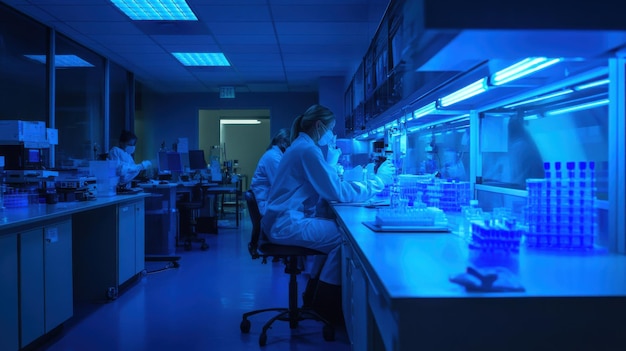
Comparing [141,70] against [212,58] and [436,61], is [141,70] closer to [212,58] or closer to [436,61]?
[212,58]

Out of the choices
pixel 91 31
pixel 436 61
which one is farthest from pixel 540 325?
pixel 91 31

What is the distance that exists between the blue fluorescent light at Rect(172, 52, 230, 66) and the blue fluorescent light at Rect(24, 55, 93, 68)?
1213 mm

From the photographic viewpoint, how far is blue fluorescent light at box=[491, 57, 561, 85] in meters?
1.39

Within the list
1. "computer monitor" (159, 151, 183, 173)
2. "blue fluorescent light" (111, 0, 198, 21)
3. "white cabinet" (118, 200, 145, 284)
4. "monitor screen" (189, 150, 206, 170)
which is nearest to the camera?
"white cabinet" (118, 200, 145, 284)

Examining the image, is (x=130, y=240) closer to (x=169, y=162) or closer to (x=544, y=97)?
(x=169, y=162)

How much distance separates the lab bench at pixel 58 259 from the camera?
2297 millimetres

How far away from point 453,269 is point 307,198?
167cm

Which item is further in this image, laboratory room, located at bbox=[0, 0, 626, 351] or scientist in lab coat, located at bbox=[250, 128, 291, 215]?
scientist in lab coat, located at bbox=[250, 128, 291, 215]

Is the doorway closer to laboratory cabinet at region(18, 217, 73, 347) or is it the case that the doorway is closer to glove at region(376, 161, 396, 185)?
laboratory cabinet at region(18, 217, 73, 347)

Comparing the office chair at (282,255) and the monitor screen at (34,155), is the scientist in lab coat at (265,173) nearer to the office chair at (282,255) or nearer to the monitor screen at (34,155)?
the office chair at (282,255)

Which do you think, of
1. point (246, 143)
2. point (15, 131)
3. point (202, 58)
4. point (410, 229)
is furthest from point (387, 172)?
point (246, 143)

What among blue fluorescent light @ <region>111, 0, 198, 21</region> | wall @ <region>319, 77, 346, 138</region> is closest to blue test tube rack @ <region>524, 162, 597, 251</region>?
blue fluorescent light @ <region>111, 0, 198, 21</region>

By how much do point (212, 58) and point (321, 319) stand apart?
4.49 meters

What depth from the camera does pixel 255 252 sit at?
8.93 feet
